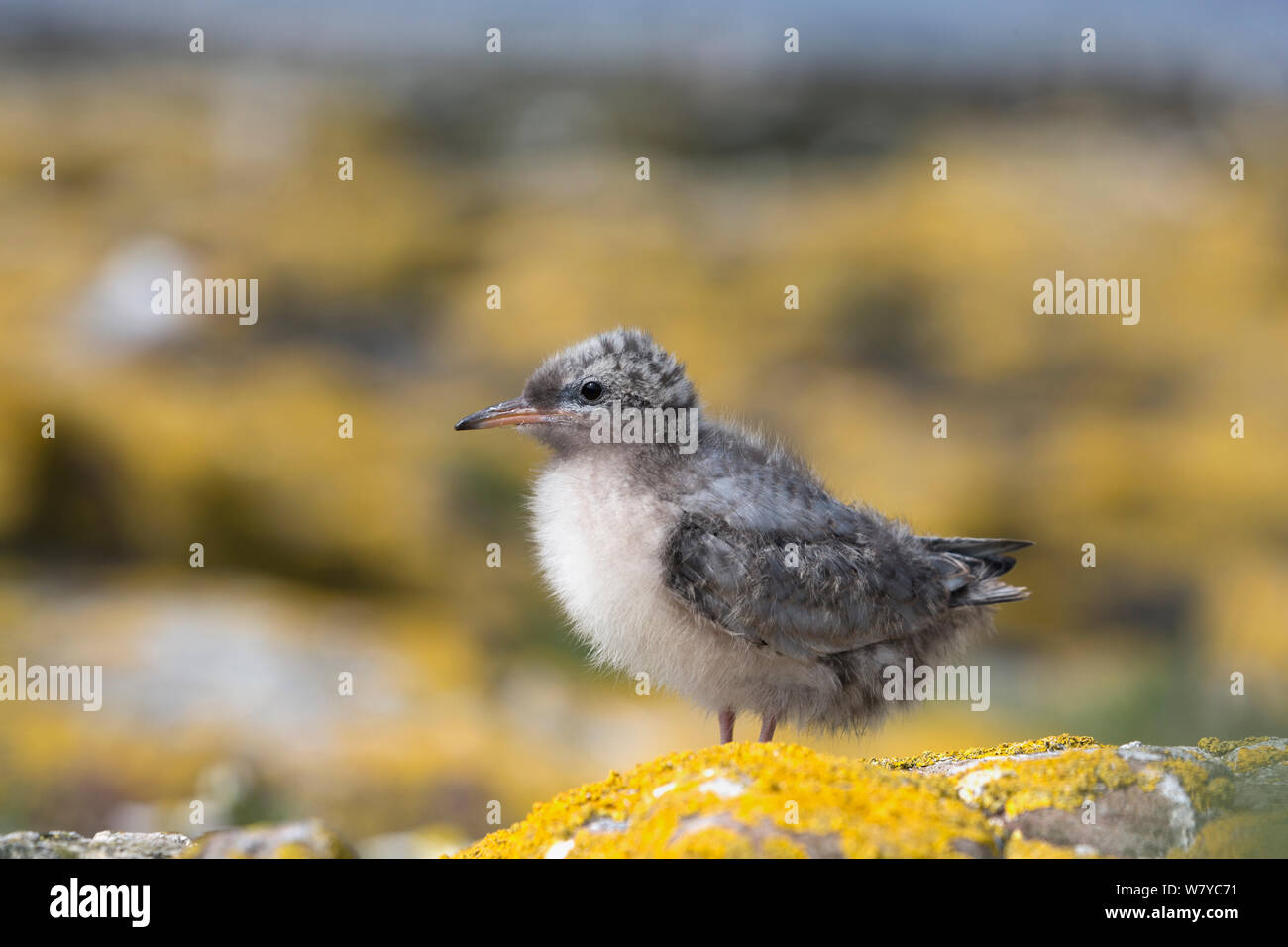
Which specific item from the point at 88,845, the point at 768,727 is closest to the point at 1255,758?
the point at 768,727

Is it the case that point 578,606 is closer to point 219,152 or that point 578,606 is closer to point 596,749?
point 596,749

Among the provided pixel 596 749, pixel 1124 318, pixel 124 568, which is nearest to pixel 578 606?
pixel 596 749

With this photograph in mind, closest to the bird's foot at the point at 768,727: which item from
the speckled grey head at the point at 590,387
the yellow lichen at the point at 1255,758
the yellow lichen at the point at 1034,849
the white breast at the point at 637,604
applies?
the white breast at the point at 637,604

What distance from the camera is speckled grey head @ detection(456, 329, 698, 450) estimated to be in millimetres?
5309

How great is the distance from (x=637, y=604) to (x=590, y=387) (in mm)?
1095

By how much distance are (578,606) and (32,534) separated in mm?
8962

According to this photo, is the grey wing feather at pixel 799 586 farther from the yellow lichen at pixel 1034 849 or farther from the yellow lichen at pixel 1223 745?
the yellow lichen at pixel 1034 849

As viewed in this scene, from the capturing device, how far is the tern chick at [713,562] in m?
4.88

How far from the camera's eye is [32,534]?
11.7m

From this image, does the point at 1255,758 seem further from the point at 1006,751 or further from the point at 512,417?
the point at 512,417

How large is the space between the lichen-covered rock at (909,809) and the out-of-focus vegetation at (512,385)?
338cm

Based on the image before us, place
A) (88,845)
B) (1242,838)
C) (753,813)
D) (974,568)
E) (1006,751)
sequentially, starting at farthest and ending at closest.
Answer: (974,568) → (1006,751) → (88,845) → (1242,838) → (753,813)

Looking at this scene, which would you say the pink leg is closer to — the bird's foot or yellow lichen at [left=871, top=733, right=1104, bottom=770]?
the bird's foot

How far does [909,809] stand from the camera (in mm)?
3424
